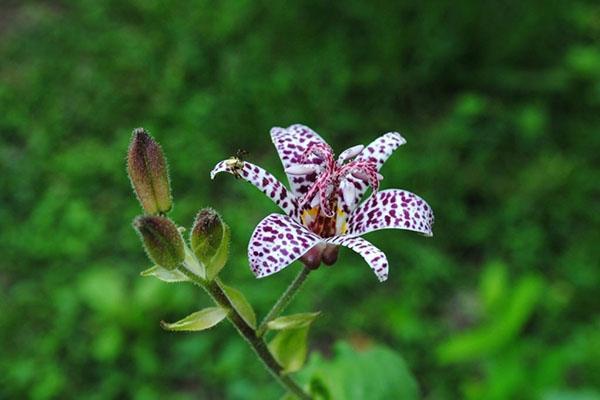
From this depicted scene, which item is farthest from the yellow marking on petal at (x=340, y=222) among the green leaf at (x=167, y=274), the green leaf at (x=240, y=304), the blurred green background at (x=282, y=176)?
the blurred green background at (x=282, y=176)

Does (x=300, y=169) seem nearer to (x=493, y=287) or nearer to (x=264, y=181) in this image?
(x=264, y=181)

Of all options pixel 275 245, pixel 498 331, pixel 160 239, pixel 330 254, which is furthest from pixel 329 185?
pixel 498 331

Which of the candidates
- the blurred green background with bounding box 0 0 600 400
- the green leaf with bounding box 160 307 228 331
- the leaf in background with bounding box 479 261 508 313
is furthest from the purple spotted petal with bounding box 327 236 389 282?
the leaf in background with bounding box 479 261 508 313

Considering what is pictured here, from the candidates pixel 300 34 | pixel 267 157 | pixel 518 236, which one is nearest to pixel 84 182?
pixel 267 157

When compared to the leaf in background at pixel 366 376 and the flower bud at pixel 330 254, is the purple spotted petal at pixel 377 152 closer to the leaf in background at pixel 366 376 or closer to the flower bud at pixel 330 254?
the flower bud at pixel 330 254

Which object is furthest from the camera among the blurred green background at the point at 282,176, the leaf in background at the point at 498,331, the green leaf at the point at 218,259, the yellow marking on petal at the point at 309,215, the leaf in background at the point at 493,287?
the blurred green background at the point at 282,176
